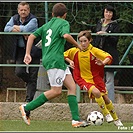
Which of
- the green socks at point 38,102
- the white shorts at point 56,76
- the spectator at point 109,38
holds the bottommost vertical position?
the green socks at point 38,102

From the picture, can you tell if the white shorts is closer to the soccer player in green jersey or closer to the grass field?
the soccer player in green jersey

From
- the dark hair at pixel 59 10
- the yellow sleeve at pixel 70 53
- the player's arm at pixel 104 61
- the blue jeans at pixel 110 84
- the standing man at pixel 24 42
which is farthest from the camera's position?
the blue jeans at pixel 110 84

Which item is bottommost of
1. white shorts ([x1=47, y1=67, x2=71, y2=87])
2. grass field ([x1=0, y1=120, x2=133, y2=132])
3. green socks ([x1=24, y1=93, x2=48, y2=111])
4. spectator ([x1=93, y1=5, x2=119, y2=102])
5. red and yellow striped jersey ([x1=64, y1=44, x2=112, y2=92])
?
grass field ([x1=0, y1=120, x2=133, y2=132])

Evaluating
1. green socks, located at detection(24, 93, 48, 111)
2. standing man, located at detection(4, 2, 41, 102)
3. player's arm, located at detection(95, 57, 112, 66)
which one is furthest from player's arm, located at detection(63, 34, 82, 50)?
standing man, located at detection(4, 2, 41, 102)

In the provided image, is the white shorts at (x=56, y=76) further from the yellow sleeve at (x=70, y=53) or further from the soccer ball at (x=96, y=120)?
the yellow sleeve at (x=70, y=53)

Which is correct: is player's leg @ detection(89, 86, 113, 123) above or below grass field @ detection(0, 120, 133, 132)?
above

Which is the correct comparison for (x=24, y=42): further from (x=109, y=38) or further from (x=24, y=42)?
(x=109, y=38)

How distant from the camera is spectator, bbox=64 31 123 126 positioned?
10.6 metres

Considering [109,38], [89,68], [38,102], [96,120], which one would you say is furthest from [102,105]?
[109,38]

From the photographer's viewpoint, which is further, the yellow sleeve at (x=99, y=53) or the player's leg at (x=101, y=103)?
the yellow sleeve at (x=99, y=53)

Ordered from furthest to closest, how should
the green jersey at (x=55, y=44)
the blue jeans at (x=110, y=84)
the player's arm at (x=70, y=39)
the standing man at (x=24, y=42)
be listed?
the blue jeans at (x=110, y=84), the standing man at (x=24, y=42), the green jersey at (x=55, y=44), the player's arm at (x=70, y=39)

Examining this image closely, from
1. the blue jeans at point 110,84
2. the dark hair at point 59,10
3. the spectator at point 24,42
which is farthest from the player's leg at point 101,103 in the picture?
the spectator at point 24,42

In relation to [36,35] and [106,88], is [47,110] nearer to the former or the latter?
[106,88]

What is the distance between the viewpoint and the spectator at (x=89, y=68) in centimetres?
1063
